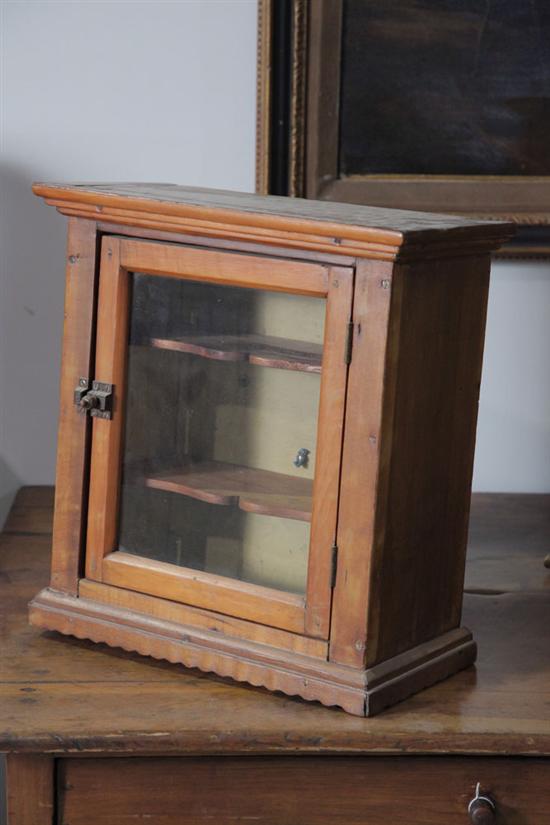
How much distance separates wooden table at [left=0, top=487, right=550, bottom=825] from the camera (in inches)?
49.0

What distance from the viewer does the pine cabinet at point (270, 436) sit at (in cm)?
126

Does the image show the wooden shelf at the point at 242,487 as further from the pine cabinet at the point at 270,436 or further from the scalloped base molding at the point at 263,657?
the scalloped base molding at the point at 263,657

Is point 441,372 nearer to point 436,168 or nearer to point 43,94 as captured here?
point 436,168

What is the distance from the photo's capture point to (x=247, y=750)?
1.25m

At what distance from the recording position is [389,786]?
1.30m

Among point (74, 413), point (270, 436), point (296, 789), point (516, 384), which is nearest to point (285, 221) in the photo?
point (270, 436)

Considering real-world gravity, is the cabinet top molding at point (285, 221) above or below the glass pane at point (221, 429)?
above

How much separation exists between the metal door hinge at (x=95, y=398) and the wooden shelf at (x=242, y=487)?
0.10 m

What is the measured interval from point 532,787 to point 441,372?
0.46m

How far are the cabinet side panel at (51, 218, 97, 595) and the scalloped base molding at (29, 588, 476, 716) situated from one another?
4 cm

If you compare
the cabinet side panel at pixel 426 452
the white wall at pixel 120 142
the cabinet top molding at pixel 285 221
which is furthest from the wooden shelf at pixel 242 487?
the white wall at pixel 120 142

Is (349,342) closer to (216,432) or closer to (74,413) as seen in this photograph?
(216,432)

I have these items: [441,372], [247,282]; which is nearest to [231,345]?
[247,282]

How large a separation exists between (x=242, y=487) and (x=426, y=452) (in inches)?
8.5
